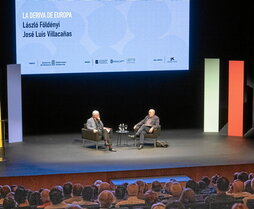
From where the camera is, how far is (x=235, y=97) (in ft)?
42.3

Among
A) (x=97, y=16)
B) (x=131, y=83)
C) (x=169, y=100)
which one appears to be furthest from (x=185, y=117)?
(x=97, y=16)

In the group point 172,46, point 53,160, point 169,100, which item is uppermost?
point 172,46

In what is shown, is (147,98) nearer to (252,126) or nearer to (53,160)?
(252,126)

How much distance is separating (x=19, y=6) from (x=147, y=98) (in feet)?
12.5

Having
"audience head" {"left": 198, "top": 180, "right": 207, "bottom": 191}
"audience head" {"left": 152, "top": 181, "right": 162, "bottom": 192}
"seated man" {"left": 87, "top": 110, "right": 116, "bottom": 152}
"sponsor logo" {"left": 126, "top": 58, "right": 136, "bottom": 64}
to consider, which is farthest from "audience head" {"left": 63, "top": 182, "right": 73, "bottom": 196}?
"sponsor logo" {"left": 126, "top": 58, "right": 136, "bottom": 64}

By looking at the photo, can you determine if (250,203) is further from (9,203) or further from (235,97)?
(235,97)

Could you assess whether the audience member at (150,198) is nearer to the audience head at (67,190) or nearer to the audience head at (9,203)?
the audience head at (67,190)

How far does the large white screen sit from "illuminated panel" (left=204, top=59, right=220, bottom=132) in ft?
1.88

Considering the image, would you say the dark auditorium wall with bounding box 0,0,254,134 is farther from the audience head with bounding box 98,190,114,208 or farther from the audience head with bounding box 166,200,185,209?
the audience head with bounding box 166,200,185,209

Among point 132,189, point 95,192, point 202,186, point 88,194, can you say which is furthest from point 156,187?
point 88,194

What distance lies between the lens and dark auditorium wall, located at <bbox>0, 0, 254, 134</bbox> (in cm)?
A: 1311

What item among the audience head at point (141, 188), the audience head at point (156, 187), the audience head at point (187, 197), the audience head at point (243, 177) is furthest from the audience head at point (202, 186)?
the audience head at point (187, 197)

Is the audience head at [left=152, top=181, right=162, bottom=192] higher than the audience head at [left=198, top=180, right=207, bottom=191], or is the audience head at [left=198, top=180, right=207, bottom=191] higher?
the audience head at [left=198, top=180, right=207, bottom=191]

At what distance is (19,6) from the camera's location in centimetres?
1205
